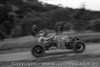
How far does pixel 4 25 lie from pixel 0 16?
48.6 inches

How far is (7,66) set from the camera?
849 cm

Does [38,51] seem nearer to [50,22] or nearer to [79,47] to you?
[79,47]

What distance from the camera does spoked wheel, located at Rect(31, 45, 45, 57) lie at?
10125 millimetres

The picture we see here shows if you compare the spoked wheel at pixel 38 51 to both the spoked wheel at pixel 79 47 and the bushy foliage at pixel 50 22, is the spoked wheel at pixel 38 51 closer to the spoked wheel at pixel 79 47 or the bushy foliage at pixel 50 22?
the spoked wheel at pixel 79 47

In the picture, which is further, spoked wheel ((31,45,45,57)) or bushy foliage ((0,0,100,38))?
bushy foliage ((0,0,100,38))

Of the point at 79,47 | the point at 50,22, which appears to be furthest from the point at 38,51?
the point at 50,22

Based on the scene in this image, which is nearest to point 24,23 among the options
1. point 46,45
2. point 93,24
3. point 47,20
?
point 47,20

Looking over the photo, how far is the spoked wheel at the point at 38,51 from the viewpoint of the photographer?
33.2ft

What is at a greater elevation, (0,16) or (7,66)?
(0,16)

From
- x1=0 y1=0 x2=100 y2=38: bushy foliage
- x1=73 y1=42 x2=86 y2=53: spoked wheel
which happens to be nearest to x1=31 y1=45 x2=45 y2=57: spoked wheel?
x1=73 y1=42 x2=86 y2=53: spoked wheel

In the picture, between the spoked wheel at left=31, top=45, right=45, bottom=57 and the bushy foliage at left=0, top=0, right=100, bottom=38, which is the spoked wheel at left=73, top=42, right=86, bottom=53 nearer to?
the spoked wheel at left=31, top=45, right=45, bottom=57

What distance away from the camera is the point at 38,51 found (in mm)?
10195

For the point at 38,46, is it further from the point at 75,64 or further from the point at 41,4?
the point at 41,4

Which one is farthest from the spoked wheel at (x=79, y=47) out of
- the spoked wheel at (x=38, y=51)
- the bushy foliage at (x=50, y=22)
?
the bushy foliage at (x=50, y=22)
